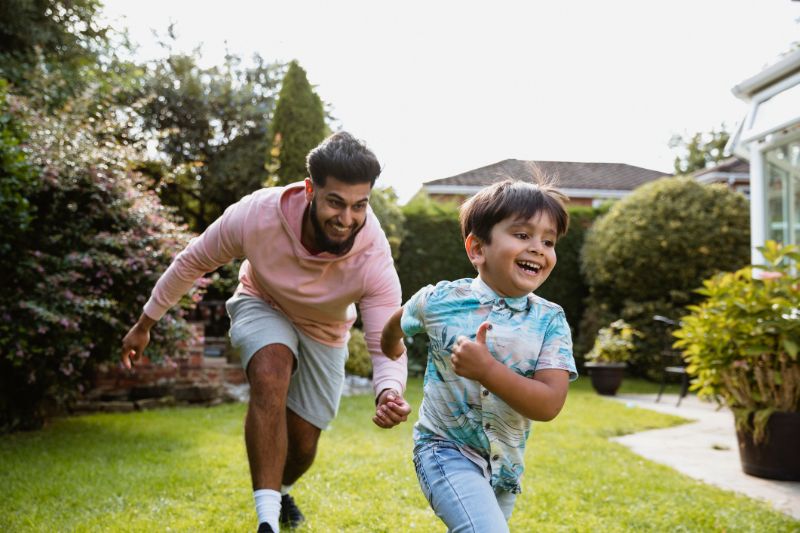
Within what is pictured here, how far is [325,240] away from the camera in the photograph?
2871 millimetres

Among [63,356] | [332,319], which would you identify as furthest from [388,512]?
[63,356]

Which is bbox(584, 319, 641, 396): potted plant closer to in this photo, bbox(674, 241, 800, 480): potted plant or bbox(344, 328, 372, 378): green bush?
bbox(344, 328, 372, 378): green bush

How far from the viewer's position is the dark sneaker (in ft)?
11.2

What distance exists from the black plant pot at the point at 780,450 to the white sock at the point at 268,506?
3.67 meters

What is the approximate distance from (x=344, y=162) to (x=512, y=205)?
0.85m

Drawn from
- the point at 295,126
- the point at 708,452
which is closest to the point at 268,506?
the point at 708,452

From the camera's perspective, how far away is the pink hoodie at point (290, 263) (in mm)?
2953

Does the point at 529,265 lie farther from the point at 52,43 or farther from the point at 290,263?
the point at 52,43

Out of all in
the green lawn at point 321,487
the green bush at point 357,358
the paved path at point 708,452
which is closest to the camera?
the green lawn at point 321,487

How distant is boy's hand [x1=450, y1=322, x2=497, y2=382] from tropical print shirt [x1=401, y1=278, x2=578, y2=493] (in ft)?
0.70

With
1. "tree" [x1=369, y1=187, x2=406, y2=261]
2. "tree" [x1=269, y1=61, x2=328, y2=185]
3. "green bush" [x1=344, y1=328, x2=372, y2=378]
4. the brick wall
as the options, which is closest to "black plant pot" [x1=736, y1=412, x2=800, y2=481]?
the brick wall

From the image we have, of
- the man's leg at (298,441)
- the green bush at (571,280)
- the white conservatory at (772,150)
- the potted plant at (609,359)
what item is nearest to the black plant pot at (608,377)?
the potted plant at (609,359)

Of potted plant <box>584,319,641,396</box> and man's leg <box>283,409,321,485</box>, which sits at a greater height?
man's leg <box>283,409,321,485</box>

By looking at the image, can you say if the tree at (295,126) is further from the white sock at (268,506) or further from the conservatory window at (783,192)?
the white sock at (268,506)
